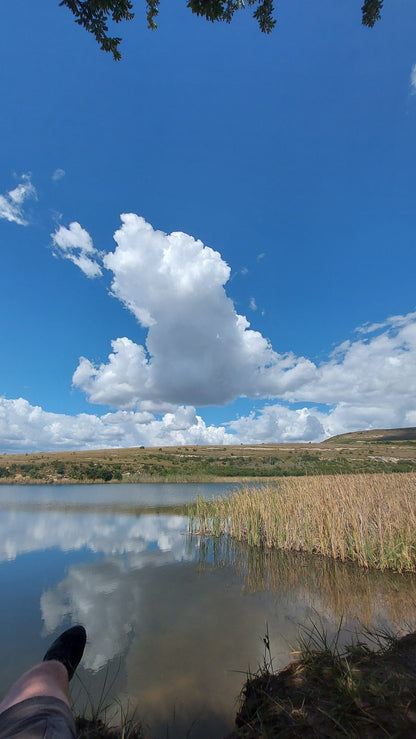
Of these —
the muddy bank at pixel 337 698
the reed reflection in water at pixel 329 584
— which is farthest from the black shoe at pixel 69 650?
the reed reflection in water at pixel 329 584

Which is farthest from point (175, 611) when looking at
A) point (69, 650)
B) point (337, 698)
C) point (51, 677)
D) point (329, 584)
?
point (337, 698)

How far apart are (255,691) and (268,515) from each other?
8234 millimetres

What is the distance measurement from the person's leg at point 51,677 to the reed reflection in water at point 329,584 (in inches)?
153

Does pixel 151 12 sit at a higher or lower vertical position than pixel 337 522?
higher

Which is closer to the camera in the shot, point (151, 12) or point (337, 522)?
point (151, 12)

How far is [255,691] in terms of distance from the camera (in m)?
3.27

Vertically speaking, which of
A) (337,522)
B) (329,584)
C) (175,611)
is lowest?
(329,584)

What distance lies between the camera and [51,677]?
256 cm

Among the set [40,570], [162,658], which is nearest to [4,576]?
[40,570]

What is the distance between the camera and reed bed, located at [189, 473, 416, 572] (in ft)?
27.8

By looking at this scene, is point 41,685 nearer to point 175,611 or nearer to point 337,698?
point 337,698

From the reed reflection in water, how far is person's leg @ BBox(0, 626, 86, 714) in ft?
12.7

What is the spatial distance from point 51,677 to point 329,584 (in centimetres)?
675

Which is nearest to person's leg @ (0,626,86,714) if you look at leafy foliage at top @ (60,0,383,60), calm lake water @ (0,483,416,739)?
calm lake water @ (0,483,416,739)
